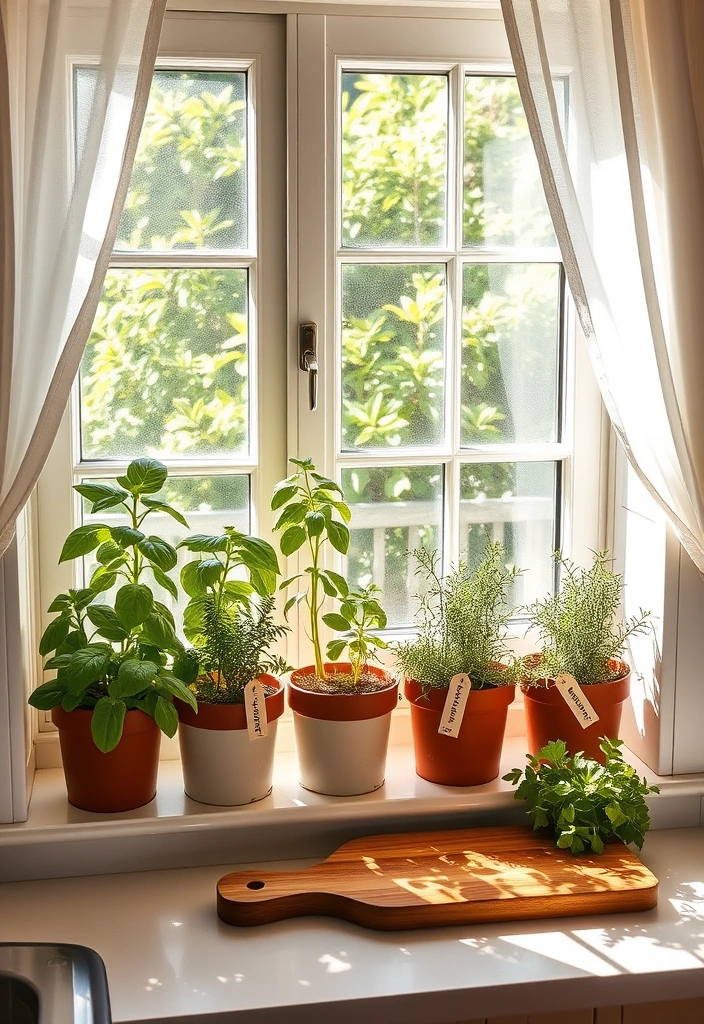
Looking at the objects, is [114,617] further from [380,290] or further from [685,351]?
[685,351]

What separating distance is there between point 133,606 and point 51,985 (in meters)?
0.60

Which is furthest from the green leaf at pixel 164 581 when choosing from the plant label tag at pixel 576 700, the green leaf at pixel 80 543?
the plant label tag at pixel 576 700

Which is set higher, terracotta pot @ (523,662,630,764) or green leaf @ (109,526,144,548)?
green leaf @ (109,526,144,548)

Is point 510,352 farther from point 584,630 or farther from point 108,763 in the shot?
point 108,763

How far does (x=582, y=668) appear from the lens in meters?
2.05

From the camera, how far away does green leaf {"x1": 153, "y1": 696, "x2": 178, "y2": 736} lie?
5.86 feet

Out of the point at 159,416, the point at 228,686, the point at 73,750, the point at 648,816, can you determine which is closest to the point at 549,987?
the point at 648,816

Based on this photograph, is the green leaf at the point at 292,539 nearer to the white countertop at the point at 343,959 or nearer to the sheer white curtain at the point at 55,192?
the sheer white curtain at the point at 55,192

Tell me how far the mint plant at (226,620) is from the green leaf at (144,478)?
0.37ft

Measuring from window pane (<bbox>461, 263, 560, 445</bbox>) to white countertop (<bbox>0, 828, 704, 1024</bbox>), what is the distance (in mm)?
945

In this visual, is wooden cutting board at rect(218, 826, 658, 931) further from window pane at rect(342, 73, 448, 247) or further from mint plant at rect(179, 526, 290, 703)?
window pane at rect(342, 73, 448, 247)

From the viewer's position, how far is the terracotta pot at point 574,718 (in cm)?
203

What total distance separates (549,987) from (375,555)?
36.0 inches

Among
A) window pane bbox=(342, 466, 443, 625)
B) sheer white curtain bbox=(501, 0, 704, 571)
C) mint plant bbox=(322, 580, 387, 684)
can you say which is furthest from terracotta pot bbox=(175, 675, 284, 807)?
sheer white curtain bbox=(501, 0, 704, 571)
